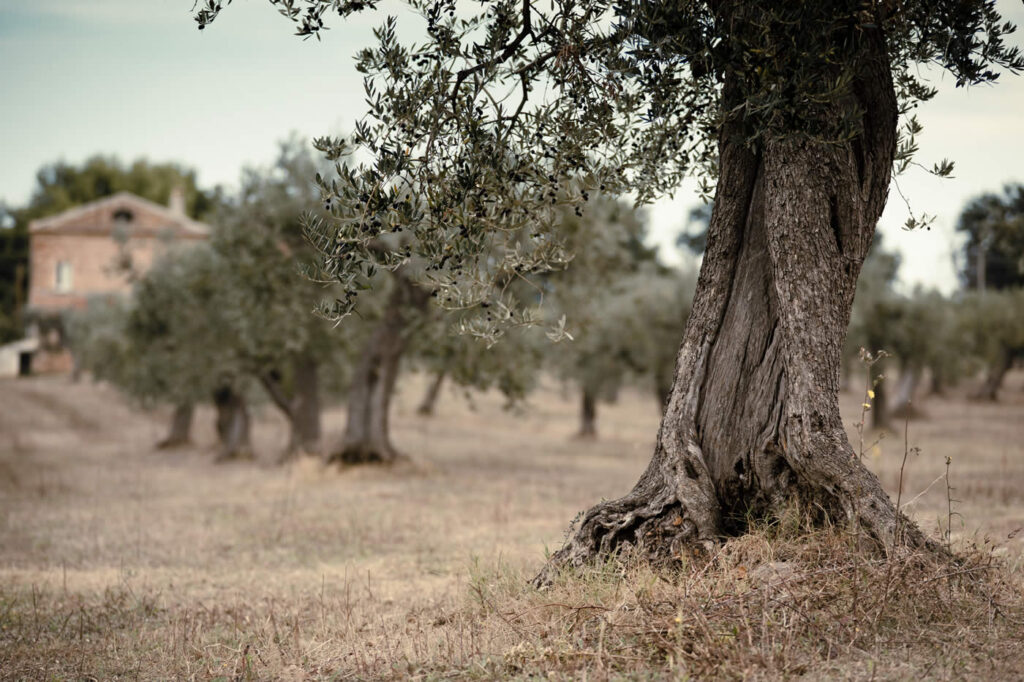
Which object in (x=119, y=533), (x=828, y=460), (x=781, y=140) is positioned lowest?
(x=119, y=533)

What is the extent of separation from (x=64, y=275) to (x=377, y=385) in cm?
5325

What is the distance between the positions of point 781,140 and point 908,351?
31.4m

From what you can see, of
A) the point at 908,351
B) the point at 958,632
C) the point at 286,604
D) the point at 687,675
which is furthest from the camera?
the point at 908,351

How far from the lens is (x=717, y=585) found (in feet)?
19.6

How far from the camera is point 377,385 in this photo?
73.9 ft

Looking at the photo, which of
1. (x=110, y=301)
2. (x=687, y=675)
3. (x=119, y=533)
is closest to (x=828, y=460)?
(x=687, y=675)

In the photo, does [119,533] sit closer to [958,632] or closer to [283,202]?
[283,202]

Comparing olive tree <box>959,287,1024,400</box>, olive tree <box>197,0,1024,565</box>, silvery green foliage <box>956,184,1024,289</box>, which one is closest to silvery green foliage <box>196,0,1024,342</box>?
olive tree <box>197,0,1024,565</box>

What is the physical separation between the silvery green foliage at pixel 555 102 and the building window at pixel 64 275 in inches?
2615

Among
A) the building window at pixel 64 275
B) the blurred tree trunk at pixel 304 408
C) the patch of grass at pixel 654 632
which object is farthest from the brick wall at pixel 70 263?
the patch of grass at pixel 654 632

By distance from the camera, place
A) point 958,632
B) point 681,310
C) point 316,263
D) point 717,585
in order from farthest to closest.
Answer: point 681,310 → point 316,263 → point 717,585 → point 958,632

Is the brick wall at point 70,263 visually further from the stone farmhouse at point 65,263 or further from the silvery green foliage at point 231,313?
the silvery green foliage at point 231,313

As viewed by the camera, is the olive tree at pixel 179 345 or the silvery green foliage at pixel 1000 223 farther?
the olive tree at pixel 179 345

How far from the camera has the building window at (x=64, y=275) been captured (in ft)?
215
